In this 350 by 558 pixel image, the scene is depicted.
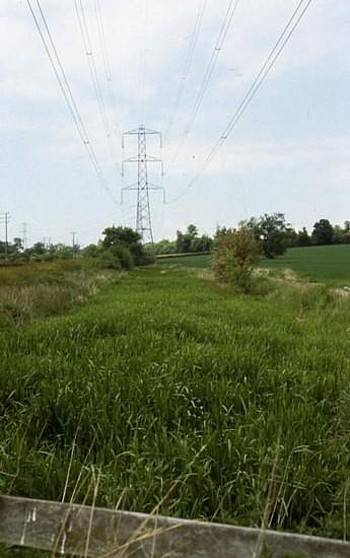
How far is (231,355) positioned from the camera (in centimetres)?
752

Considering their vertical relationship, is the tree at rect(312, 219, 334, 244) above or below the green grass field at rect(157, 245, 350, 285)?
above

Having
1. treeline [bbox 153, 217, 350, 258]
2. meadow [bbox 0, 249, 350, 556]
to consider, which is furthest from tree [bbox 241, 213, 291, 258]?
meadow [bbox 0, 249, 350, 556]

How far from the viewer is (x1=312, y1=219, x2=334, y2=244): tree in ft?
288

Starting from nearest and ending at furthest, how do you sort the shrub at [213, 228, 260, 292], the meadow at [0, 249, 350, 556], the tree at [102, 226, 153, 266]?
the meadow at [0, 249, 350, 556]
the shrub at [213, 228, 260, 292]
the tree at [102, 226, 153, 266]

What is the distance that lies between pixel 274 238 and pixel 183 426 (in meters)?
67.3

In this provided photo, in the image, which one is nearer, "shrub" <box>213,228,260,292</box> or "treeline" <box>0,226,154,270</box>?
"shrub" <box>213,228,260,292</box>

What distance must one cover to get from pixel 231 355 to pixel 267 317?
6292 mm

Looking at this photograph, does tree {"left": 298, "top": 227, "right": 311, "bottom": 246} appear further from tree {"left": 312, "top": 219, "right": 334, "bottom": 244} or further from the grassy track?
the grassy track

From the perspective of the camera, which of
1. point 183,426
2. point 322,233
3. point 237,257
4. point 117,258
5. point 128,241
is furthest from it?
point 322,233

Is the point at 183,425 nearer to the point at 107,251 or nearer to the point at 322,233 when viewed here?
the point at 107,251

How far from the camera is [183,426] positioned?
4.79 metres

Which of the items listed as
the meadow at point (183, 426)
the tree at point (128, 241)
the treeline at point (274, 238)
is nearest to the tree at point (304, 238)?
the treeline at point (274, 238)

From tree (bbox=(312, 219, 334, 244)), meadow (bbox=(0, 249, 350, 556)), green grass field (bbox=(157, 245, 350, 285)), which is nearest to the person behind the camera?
meadow (bbox=(0, 249, 350, 556))

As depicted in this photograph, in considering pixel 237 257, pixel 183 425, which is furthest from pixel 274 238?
pixel 183 425
